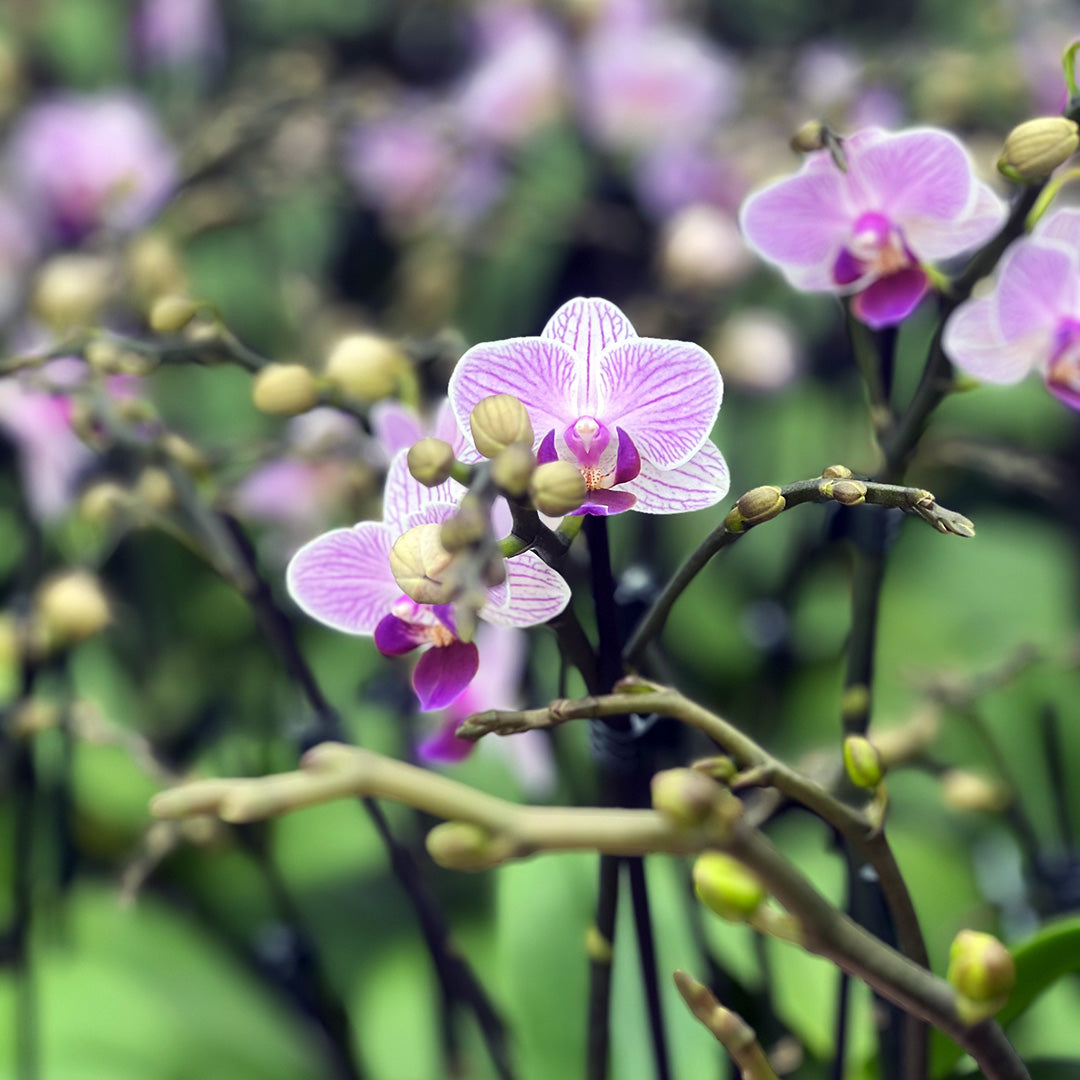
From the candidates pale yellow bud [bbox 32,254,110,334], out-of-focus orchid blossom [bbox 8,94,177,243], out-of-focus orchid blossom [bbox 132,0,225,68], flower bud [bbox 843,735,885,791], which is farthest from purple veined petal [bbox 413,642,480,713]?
out-of-focus orchid blossom [bbox 132,0,225,68]

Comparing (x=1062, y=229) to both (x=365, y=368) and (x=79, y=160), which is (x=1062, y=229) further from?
(x=79, y=160)

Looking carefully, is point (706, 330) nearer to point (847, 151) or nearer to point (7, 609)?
point (847, 151)

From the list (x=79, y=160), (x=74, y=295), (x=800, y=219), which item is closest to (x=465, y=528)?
(x=800, y=219)

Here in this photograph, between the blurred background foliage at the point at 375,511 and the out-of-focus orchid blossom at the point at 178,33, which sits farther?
the out-of-focus orchid blossom at the point at 178,33

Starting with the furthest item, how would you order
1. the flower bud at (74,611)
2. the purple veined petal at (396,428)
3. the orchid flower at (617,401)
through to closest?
1. the flower bud at (74,611)
2. the purple veined petal at (396,428)
3. the orchid flower at (617,401)

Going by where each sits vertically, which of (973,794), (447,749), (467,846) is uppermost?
(467,846)

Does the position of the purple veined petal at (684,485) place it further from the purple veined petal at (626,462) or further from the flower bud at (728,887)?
the flower bud at (728,887)

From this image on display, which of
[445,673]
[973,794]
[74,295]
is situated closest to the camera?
[445,673]

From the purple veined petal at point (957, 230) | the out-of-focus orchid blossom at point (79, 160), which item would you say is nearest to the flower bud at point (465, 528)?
the purple veined petal at point (957, 230)
